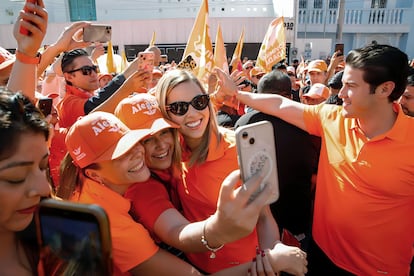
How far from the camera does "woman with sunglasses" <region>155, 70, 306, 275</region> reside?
64.5 inches

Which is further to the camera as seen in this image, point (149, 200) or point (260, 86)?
point (260, 86)

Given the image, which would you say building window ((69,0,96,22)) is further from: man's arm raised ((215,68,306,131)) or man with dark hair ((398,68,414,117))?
man with dark hair ((398,68,414,117))

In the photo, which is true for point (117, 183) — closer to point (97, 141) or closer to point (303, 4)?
point (97, 141)

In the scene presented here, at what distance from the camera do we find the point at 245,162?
3.50 feet

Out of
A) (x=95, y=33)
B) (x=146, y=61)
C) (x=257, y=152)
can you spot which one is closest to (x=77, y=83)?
(x=95, y=33)

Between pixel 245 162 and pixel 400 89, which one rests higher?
pixel 400 89

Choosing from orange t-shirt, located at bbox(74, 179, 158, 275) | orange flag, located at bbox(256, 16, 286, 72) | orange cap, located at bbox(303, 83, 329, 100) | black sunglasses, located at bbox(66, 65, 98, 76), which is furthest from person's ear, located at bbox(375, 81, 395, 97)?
orange flag, located at bbox(256, 16, 286, 72)

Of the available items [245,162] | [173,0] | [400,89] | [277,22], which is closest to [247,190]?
[245,162]

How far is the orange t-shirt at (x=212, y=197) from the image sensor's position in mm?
1639

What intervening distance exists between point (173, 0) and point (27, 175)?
31047 mm

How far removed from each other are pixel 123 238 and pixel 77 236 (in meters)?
0.60

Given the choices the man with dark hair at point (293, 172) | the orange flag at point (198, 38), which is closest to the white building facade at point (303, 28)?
the orange flag at point (198, 38)

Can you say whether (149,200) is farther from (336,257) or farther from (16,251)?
(336,257)

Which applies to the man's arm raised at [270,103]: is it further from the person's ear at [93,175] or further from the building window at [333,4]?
the building window at [333,4]
